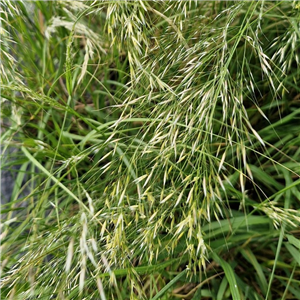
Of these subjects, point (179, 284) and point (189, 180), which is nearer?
→ point (189, 180)

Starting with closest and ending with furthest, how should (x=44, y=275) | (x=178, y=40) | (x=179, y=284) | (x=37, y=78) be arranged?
(x=44, y=275) → (x=178, y=40) → (x=179, y=284) → (x=37, y=78)

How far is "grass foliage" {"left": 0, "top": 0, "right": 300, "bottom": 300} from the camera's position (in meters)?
0.80

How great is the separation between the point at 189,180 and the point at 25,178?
70cm

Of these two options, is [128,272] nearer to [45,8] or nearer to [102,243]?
[102,243]

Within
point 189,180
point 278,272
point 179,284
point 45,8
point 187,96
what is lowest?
point 278,272

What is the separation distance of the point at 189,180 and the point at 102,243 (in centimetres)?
22

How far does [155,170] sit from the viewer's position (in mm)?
938

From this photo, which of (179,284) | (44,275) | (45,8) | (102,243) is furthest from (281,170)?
(45,8)

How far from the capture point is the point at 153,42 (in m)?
1.01

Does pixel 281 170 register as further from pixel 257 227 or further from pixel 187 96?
pixel 187 96

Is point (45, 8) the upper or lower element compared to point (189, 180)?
upper

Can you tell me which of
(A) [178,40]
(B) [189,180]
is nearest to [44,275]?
(B) [189,180]

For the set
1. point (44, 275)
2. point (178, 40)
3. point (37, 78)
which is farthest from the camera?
point (37, 78)

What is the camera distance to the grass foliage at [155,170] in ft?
2.62
